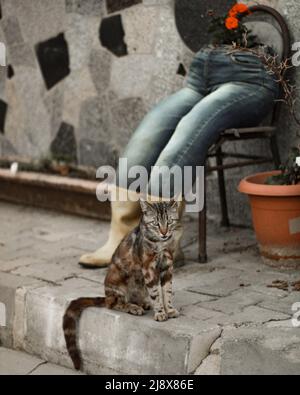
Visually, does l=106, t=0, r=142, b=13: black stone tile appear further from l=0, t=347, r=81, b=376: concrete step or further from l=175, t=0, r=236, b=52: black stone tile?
l=0, t=347, r=81, b=376: concrete step

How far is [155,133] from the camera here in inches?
175

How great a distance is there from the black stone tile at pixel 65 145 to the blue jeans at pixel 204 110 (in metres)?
1.58

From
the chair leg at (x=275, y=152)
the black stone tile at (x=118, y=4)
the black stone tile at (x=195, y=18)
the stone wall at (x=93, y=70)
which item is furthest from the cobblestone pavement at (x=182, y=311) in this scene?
the black stone tile at (x=118, y=4)

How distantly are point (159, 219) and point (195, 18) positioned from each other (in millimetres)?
1962

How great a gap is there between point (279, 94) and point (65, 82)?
6.55 ft

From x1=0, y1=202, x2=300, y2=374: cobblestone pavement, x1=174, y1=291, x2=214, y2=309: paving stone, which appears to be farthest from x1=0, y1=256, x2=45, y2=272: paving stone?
x1=174, y1=291, x2=214, y2=309: paving stone

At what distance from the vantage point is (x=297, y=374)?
122 inches

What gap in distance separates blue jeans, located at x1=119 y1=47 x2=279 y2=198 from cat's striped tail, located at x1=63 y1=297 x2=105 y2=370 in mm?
776

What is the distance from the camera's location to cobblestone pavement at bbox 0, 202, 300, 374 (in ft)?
10.8

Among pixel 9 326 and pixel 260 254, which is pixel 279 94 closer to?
pixel 260 254

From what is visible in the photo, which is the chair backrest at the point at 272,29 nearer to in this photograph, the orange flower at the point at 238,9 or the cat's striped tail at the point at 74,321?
the orange flower at the point at 238,9

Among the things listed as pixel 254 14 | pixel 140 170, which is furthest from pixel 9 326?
pixel 254 14

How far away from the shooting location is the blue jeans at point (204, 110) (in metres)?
4.22

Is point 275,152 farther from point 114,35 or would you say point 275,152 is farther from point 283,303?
point 114,35
